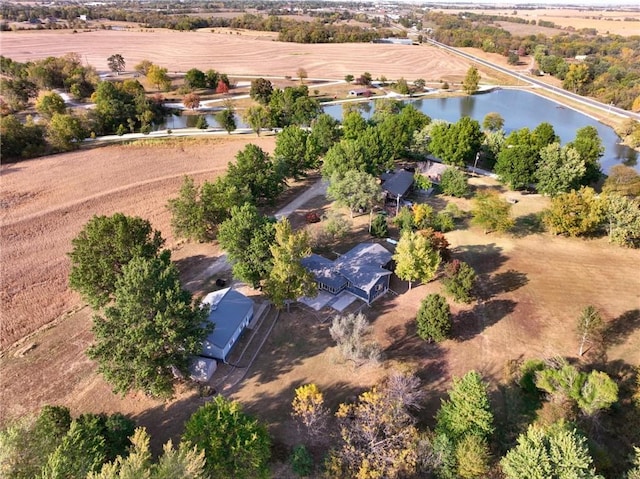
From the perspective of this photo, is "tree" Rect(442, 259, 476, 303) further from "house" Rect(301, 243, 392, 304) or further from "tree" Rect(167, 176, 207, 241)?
"tree" Rect(167, 176, 207, 241)

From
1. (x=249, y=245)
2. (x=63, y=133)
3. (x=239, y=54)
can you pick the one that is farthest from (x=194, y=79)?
(x=249, y=245)

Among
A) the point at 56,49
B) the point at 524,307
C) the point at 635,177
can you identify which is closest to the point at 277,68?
the point at 56,49

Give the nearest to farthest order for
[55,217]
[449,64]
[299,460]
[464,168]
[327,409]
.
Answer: [299,460], [327,409], [55,217], [464,168], [449,64]

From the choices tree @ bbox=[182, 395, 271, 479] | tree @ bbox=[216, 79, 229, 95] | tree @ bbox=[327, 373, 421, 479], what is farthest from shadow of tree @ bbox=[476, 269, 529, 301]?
tree @ bbox=[216, 79, 229, 95]

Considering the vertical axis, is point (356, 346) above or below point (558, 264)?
above

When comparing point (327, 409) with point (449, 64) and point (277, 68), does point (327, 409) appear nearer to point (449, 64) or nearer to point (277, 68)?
point (277, 68)

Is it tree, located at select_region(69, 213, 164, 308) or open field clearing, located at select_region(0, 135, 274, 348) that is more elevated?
tree, located at select_region(69, 213, 164, 308)

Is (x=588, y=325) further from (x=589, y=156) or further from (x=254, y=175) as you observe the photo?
(x=254, y=175)
